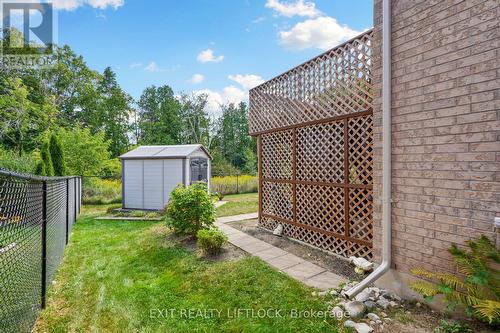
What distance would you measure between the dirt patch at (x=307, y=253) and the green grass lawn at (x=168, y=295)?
82 cm

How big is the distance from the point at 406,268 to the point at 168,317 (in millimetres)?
2694

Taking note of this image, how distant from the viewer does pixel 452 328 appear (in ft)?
7.18

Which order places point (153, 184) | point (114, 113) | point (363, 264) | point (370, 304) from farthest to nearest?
point (114, 113) → point (153, 184) → point (363, 264) → point (370, 304)

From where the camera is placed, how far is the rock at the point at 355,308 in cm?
251

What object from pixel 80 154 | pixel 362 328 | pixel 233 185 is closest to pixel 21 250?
pixel 362 328

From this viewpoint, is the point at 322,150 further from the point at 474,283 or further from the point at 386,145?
the point at 474,283

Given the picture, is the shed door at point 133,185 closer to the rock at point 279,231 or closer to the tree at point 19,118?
the rock at point 279,231

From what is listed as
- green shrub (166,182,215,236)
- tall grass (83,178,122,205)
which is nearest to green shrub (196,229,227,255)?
green shrub (166,182,215,236)

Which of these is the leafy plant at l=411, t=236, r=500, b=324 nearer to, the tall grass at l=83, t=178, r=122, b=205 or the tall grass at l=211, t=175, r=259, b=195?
the tall grass at l=211, t=175, r=259, b=195

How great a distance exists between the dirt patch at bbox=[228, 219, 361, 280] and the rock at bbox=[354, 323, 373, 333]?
1.13 meters

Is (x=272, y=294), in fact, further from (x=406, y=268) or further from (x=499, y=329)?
(x=499, y=329)

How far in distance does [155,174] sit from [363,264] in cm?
740

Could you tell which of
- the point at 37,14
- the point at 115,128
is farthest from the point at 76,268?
the point at 115,128

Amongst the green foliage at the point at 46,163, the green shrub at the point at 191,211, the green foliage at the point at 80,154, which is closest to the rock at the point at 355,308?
the green shrub at the point at 191,211
